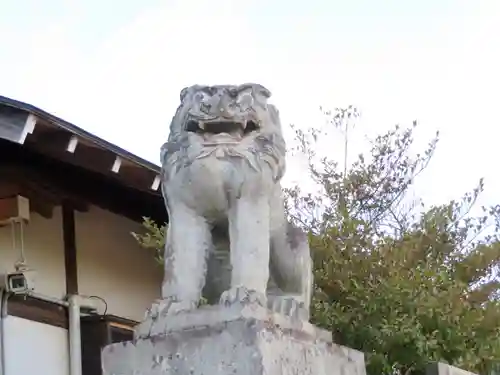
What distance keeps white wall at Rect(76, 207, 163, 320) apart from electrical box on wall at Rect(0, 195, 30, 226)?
89 centimetres

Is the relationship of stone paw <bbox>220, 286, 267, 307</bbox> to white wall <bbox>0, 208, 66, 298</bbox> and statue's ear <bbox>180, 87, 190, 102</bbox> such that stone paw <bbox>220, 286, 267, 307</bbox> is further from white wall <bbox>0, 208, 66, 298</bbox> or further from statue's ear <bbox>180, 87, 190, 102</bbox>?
white wall <bbox>0, 208, 66, 298</bbox>

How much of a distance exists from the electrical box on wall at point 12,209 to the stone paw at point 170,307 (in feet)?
11.1

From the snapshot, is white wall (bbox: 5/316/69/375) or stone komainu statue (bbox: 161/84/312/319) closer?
stone komainu statue (bbox: 161/84/312/319)

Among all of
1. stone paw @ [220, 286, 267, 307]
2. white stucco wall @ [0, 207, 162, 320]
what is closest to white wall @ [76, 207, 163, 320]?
white stucco wall @ [0, 207, 162, 320]

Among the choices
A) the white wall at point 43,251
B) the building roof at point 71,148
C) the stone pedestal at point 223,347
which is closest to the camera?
the stone pedestal at point 223,347

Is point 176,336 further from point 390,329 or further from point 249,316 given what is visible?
point 390,329

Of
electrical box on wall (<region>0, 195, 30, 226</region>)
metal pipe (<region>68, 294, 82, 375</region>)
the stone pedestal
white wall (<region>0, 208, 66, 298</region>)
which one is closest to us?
the stone pedestal

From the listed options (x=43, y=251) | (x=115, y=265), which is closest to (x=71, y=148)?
(x=43, y=251)

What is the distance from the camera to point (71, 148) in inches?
243

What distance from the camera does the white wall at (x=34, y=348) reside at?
6535 mm

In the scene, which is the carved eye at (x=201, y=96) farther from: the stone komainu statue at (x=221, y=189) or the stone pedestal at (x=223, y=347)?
the stone pedestal at (x=223, y=347)

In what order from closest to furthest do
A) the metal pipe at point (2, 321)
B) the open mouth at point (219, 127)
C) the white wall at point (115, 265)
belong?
1. the open mouth at point (219, 127)
2. the metal pipe at point (2, 321)
3. the white wall at point (115, 265)

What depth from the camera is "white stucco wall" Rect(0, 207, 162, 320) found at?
7035 millimetres

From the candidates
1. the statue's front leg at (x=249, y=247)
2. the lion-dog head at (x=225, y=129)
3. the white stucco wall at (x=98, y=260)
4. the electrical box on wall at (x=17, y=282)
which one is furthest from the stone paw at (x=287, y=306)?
the white stucco wall at (x=98, y=260)
